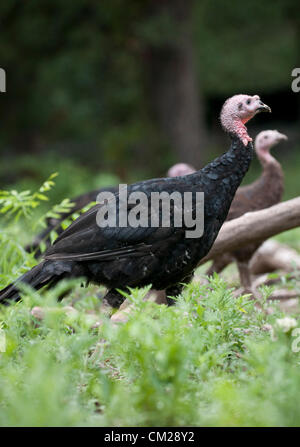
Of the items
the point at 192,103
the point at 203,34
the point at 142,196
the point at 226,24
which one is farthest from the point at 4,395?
the point at 203,34

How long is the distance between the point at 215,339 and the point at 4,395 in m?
1.06

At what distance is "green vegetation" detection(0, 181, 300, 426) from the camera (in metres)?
2.34

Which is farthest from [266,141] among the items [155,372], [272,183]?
[155,372]

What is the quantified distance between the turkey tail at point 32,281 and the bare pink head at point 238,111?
1482 mm

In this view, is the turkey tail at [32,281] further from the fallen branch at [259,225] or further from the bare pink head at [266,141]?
the bare pink head at [266,141]

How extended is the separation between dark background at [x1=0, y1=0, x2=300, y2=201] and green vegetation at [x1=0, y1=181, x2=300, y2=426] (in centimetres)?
806

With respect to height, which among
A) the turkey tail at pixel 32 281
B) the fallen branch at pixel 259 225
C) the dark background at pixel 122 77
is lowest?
the turkey tail at pixel 32 281

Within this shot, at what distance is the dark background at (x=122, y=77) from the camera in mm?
12202

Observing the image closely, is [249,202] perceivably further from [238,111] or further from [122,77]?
[122,77]

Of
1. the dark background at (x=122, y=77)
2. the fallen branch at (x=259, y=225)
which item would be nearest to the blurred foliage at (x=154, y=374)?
the fallen branch at (x=259, y=225)

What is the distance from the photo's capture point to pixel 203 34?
52.9 ft

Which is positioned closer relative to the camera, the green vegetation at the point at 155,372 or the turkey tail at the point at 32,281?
the green vegetation at the point at 155,372

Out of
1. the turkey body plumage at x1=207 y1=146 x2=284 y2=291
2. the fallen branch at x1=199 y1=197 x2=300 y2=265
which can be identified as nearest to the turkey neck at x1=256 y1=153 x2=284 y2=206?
the turkey body plumage at x1=207 y1=146 x2=284 y2=291

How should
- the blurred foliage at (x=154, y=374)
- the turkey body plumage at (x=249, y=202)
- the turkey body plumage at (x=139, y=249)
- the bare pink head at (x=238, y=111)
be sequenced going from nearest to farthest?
the blurred foliage at (x=154, y=374) < the turkey body plumage at (x=139, y=249) < the bare pink head at (x=238, y=111) < the turkey body plumage at (x=249, y=202)
